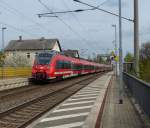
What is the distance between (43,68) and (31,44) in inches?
2647

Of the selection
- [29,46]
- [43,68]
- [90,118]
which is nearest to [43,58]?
[43,68]

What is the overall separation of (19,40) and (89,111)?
93.3 m

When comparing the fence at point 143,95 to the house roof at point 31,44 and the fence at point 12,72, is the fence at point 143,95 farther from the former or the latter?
the house roof at point 31,44

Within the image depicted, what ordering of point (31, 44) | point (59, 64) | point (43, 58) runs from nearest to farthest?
point (43, 58) < point (59, 64) < point (31, 44)

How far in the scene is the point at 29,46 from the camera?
99750 mm

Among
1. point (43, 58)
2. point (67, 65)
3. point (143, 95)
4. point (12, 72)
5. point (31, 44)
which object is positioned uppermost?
point (31, 44)

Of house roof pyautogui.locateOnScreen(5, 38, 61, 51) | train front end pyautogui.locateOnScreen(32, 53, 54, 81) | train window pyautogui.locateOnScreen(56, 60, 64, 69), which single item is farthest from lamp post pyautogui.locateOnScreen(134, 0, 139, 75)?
house roof pyautogui.locateOnScreen(5, 38, 61, 51)

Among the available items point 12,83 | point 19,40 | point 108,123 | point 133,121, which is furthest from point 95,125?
point 19,40

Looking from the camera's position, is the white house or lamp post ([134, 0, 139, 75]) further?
the white house

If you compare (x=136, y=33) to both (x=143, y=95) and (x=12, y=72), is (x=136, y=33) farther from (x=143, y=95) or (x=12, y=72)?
(x=12, y=72)

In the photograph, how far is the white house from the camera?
96.3 m

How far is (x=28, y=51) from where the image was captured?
99.0 m

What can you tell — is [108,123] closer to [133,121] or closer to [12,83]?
[133,121]

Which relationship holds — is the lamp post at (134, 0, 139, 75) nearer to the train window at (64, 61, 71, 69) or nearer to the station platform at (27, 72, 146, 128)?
the station platform at (27, 72, 146, 128)
